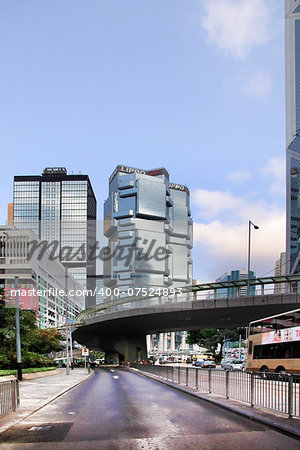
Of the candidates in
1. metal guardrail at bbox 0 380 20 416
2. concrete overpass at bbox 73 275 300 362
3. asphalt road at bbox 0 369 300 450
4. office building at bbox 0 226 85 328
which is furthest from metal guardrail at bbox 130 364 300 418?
office building at bbox 0 226 85 328

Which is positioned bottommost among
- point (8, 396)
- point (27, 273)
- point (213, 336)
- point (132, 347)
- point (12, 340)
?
point (213, 336)

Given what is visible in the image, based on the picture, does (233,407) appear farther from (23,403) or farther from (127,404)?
(23,403)

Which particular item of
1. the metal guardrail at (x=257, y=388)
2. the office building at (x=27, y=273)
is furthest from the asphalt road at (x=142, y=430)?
the office building at (x=27, y=273)

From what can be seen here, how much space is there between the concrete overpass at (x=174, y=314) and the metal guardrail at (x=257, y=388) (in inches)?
1421

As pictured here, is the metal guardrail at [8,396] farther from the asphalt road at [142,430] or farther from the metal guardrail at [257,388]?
the metal guardrail at [257,388]

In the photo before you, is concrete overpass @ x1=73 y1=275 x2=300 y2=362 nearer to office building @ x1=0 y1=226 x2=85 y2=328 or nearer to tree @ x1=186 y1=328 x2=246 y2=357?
tree @ x1=186 y1=328 x2=246 y2=357

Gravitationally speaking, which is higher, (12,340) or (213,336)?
(12,340)

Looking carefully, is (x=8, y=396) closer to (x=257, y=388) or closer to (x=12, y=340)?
(x=257, y=388)

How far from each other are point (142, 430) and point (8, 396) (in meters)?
5.62

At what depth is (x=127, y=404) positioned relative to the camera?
18.4 m

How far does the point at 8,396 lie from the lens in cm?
1573

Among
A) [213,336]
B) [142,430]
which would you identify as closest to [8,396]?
[142,430]

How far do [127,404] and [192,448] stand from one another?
29.6 ft

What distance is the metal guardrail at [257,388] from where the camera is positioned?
13805 mm
